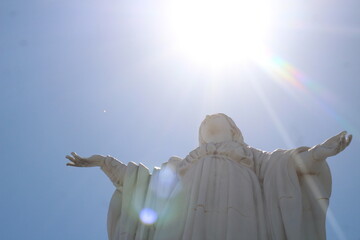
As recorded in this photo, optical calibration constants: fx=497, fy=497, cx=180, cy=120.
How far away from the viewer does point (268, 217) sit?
31.5ft

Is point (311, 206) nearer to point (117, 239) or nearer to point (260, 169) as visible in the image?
point (260, 169)

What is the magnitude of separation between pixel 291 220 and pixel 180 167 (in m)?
3.04

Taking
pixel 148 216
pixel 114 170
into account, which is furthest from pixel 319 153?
pixel 114 170

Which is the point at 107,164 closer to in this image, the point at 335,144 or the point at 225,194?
the point at 225,194

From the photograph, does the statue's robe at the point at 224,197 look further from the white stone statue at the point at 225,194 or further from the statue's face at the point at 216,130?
the statue's face at the point at 216,130

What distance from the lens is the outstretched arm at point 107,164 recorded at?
1177 centimetres

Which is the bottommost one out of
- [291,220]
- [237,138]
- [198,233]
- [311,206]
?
[198,233]

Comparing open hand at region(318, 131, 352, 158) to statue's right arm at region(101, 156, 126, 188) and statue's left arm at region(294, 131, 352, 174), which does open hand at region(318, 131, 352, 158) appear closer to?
statue's left arm at region(294, 131, 352, 174)

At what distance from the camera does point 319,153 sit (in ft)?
31.8

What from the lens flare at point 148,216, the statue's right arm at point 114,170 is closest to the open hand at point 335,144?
the lens flare at point 148,216

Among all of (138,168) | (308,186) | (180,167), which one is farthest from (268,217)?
(138,168)

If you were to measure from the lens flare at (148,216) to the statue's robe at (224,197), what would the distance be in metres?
0.08

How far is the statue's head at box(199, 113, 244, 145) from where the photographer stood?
12.2 metres

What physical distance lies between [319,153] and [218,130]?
3.21 metres
